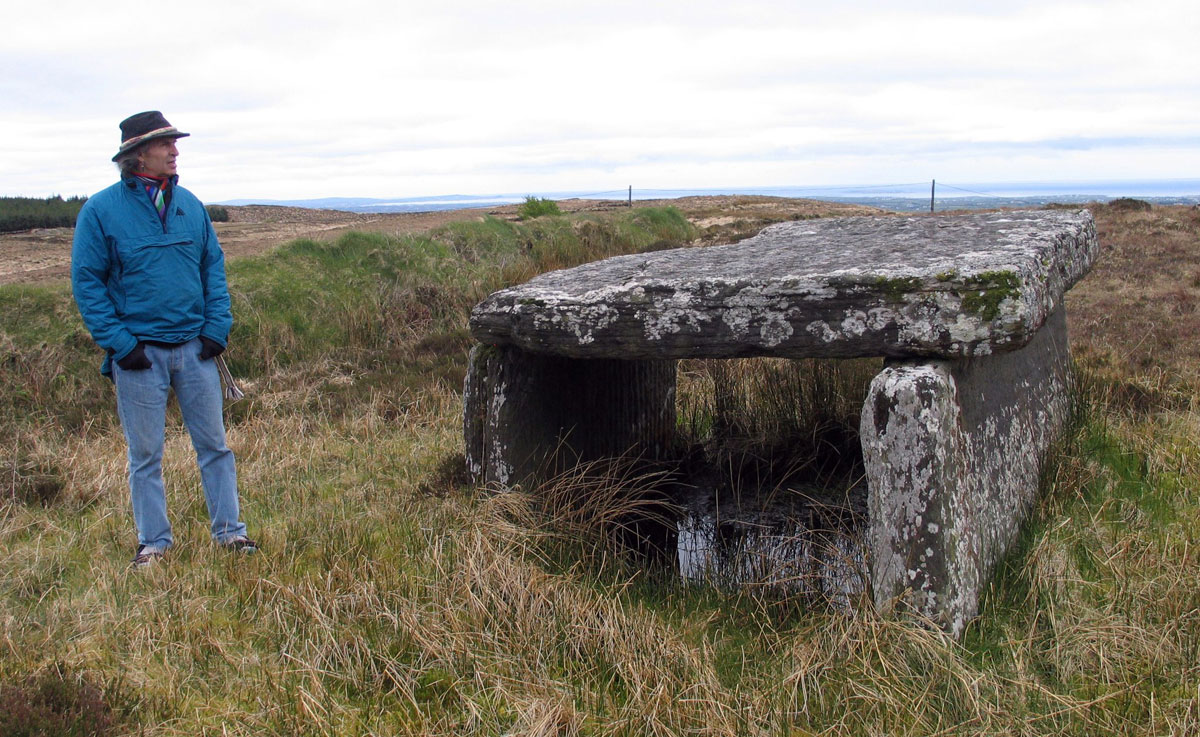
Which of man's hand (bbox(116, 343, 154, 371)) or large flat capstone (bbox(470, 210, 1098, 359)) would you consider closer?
large flat capstone (bbox(470, 210, 1098, 359))

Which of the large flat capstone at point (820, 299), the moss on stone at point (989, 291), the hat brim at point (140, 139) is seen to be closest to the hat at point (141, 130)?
the hat brim at point (140, 139)

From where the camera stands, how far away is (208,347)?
402 centimetres

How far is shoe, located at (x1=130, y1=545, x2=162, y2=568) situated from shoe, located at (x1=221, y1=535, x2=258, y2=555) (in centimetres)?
26

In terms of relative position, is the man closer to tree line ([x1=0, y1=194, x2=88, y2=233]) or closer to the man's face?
the man's face

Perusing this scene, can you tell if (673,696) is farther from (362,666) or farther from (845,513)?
(845,513)

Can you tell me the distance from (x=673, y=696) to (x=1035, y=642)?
4.16 feet

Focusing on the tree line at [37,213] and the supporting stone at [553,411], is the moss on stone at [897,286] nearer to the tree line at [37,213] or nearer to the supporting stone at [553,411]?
the supporting stone at [553,411]

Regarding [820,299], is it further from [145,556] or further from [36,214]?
[36,214]

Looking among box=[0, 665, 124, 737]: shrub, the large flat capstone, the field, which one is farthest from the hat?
box=[0, 665, 124, 737]: shrub

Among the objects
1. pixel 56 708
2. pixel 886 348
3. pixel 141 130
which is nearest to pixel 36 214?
pixel 141 130

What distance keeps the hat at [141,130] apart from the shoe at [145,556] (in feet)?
5.35

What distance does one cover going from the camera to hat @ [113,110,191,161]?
3.78 meters

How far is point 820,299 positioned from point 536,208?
44.5ft

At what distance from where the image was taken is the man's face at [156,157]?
3.82m
